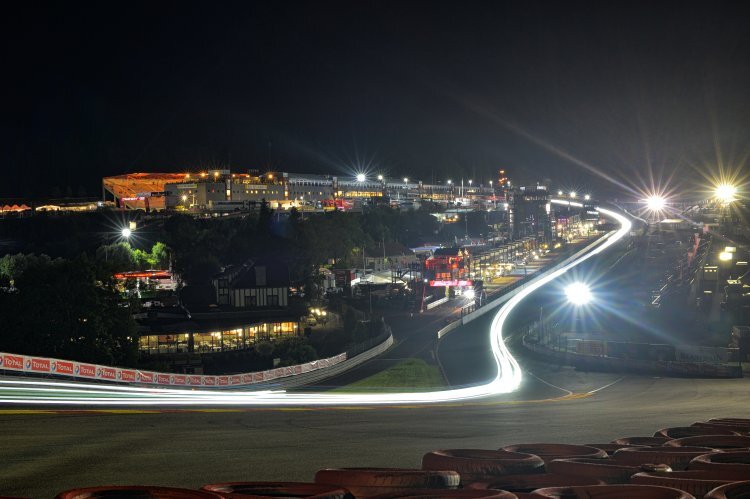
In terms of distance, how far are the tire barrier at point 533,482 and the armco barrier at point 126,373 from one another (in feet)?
42.6

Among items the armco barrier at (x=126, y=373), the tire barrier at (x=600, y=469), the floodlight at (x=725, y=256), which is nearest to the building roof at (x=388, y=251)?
the floodlight at (x=725, y=256)

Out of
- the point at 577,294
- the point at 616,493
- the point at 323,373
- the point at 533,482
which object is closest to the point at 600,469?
the point at 533,482

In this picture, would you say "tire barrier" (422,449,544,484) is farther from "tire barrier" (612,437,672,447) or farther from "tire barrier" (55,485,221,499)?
"tire barrier" (612,437,672,447)

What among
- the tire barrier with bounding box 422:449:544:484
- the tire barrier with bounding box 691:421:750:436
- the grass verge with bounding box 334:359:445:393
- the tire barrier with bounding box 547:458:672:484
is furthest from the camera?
the grass verge with bounding box 334:359:445:393

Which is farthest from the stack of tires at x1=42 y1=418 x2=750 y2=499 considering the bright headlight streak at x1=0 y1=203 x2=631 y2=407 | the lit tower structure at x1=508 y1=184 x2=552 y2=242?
the lit tower structure at x1=508 y1=184 x2=552 y2=242

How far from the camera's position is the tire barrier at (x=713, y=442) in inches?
329

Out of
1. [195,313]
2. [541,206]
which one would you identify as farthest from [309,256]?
[541,206]

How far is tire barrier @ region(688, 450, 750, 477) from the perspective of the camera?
6102 mm

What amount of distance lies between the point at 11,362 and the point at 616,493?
46.9 ft

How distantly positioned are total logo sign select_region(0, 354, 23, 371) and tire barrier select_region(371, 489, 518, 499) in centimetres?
1324

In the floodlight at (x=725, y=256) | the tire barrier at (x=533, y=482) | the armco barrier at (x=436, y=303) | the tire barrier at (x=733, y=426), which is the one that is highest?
the floodlight at (x=725, y=256)

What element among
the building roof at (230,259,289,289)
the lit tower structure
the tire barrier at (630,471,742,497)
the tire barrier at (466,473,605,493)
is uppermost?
the lit tower structure

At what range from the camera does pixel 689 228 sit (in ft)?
421

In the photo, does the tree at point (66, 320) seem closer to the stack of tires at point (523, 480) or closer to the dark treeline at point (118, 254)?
the dark treeline at point (118, 254)
